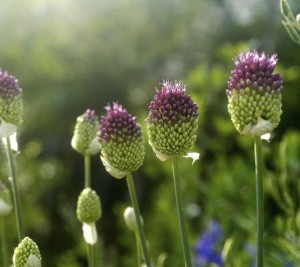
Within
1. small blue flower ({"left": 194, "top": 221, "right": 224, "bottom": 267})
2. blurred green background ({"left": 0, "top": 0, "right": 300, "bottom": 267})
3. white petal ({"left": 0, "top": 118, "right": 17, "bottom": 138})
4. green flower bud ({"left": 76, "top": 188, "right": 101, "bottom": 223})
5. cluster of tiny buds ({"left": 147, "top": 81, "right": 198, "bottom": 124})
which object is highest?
blurred green background ({"left": 0, "top": 0, "right": 300, "bottom": 267})

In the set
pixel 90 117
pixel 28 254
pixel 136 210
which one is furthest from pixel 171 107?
pixel 90 117

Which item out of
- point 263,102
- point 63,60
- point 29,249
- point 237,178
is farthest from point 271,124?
point 63,60

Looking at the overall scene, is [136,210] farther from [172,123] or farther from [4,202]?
[4,202]

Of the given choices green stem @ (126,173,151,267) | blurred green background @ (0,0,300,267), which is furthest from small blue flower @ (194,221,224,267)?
green stem @ (126,173,151,267)

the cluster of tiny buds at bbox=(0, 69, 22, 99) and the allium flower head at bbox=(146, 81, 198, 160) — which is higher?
the cluster of tiny buds at bbox=(0, 69, 22, 99)

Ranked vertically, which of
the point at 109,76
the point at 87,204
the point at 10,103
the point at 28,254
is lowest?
the point at 28,254

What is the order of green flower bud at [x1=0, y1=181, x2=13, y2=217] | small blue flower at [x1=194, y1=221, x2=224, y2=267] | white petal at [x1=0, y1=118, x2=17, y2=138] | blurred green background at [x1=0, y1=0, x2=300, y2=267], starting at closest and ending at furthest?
white petal at [x1=0, y1=118, x2=17, y2=138], green flower bud at [x1=0, y1=181, x2=13, y2=217], small blue flower at [x1=194, y1=221, x2=224, y2=267], blurred green background at [x1=0, y1=0, x2=300, y2=267]

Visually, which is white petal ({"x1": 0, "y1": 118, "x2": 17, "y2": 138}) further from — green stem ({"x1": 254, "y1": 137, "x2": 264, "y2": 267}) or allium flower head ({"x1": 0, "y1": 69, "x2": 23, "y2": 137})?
green stem ({"x1": 254, "y1": 137, "x2": 264, "y2": 267})
